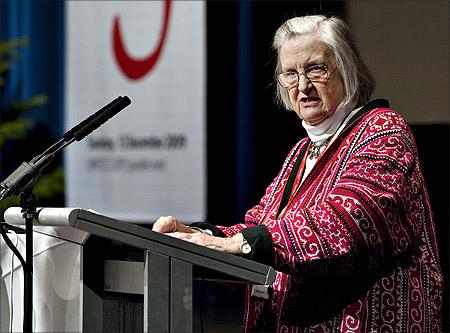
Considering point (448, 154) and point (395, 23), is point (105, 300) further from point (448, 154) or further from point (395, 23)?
point (395, 23)

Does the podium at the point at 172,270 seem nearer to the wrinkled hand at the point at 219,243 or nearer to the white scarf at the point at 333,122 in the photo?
the wrinkled hand at the point at 219,243

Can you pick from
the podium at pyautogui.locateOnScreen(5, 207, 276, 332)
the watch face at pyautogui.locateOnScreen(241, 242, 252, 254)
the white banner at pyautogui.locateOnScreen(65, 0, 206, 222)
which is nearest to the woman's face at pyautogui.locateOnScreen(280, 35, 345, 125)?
the watch face at pyautogui.locateOnScreen(241, 242, 252, 254)

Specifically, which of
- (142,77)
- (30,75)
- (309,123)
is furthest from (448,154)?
(30,75)

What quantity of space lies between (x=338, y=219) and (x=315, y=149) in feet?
1.46

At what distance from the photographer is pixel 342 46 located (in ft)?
7.19

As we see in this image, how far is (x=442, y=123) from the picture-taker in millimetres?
3705

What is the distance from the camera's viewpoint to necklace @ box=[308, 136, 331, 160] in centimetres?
225

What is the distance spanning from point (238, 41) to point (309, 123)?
10.5ft

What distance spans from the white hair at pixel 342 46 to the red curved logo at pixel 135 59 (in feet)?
11.0

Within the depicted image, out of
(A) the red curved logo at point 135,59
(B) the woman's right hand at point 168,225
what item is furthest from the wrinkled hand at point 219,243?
(A) the red curved logo at point 135,59

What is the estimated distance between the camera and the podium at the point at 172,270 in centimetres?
162

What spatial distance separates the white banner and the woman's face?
3.16 meters

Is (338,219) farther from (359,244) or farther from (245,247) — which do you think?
(245,247)

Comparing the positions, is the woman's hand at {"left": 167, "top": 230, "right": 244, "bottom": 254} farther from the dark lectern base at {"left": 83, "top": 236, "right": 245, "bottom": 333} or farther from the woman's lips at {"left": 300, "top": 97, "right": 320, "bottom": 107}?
the woman's lips at {"left": 300, "top": 97, "right": 320, "bottom": 107}
